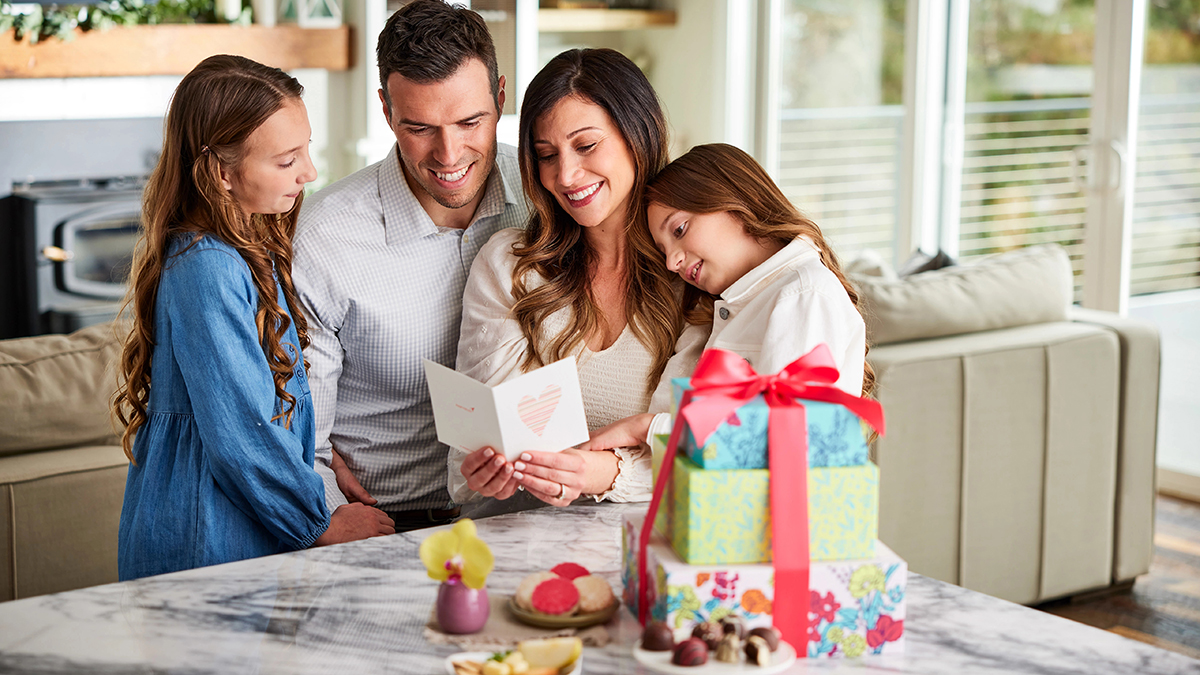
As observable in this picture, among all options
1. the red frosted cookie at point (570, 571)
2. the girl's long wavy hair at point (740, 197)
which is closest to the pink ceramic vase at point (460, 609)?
the red frosted cookie at point (570, 571)

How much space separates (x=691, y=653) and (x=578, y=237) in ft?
2.84

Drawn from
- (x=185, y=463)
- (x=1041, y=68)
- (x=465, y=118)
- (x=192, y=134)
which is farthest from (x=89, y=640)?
(x=1041, y=68)

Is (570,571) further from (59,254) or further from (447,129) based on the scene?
(59,254)

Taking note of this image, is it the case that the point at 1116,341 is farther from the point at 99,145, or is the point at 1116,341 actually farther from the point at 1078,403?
the point at 99,145

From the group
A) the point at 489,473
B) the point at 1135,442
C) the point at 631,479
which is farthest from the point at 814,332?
the point at 1135,442

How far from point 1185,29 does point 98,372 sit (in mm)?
3430

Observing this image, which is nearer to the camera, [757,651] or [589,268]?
[757,651]

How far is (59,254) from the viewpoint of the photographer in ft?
13.9

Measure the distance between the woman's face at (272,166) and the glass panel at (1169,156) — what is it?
3.20m

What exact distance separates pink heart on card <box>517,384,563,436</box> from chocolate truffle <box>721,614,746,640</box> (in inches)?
14.2

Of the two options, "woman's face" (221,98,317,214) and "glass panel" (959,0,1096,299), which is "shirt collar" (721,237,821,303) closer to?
"woman's face" (221,98,317,214)

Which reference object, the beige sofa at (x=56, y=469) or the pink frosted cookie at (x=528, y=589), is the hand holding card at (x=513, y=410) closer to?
the pink frosted cookie at (x=528, y=589)

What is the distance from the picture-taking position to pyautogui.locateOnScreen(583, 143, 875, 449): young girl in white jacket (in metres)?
1.40

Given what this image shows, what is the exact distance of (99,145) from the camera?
14.6 ft
